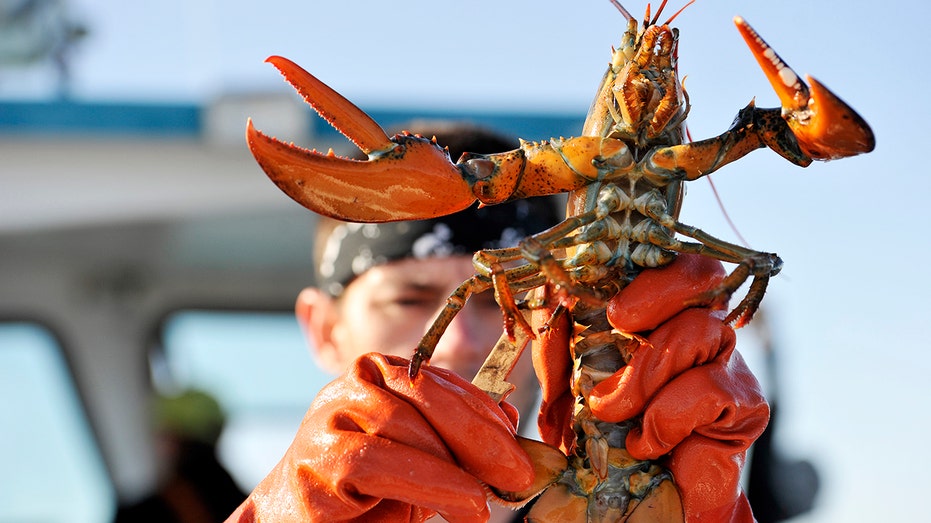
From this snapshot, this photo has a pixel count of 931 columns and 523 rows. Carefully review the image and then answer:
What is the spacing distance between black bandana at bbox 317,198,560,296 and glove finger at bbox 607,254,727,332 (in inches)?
60.3

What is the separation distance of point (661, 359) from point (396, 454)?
1.50 ft

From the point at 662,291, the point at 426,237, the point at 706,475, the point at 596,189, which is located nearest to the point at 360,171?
the point at 596,189

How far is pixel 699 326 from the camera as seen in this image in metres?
1.63

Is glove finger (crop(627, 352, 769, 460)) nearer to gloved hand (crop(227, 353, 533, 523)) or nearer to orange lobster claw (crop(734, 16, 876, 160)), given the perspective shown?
gloved hand (crop(227, 353, 533, 523))

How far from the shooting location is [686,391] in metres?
1.60

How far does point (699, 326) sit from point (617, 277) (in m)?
0.16

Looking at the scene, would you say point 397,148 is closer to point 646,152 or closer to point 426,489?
Answer: point 646,152

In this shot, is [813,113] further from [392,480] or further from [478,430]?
[392,480]

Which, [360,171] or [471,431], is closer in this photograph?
[360,171]

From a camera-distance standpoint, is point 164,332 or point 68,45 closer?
point 164,332

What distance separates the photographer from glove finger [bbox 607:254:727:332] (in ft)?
5.26

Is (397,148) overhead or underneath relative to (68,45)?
overhead

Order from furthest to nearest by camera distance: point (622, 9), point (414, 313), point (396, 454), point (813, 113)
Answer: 1. point (414, 313)
2. point (622, 9)
3. point (396, 454)
4. point (813, 113)

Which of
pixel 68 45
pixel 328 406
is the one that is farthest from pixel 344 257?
pixel 68 45
